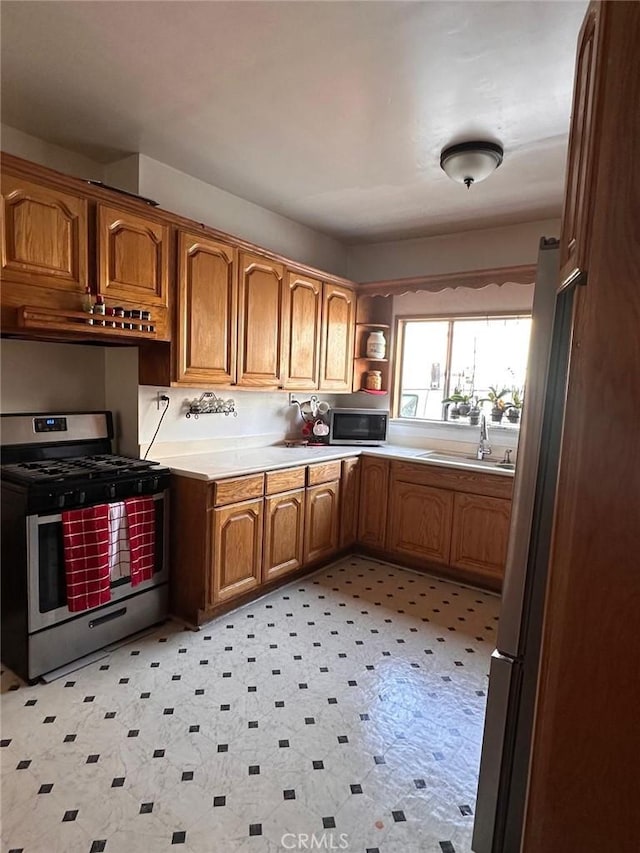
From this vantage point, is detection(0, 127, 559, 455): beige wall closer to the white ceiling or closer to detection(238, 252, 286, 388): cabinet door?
the white ceiling

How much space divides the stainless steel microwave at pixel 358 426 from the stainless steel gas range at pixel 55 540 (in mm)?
1737

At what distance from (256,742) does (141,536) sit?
3.93 ft

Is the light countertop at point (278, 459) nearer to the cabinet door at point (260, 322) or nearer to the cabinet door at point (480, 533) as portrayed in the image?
the cabinet door at point (480, 533)

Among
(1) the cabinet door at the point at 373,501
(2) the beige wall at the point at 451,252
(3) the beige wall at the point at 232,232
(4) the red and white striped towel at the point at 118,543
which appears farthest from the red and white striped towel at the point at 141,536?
(2) the beige wall at the point at 451,252

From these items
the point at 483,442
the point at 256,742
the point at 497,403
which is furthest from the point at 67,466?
the point at 497,403

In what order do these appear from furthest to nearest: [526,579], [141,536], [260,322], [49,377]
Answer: [260,322] < [49,377] < [141,536] < [526,579]

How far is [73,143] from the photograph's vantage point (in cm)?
265

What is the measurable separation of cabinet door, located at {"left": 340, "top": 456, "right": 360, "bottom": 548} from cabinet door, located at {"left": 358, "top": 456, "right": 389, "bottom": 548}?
41 mm

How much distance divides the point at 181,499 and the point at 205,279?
4.36ft

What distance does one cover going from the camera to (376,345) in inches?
169

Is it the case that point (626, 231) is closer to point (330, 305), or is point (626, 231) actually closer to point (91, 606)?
point (91, 606)

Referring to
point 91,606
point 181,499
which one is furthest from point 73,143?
point 91,606

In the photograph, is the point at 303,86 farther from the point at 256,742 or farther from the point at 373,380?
the point at 256,742

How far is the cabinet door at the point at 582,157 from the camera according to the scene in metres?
0.86
